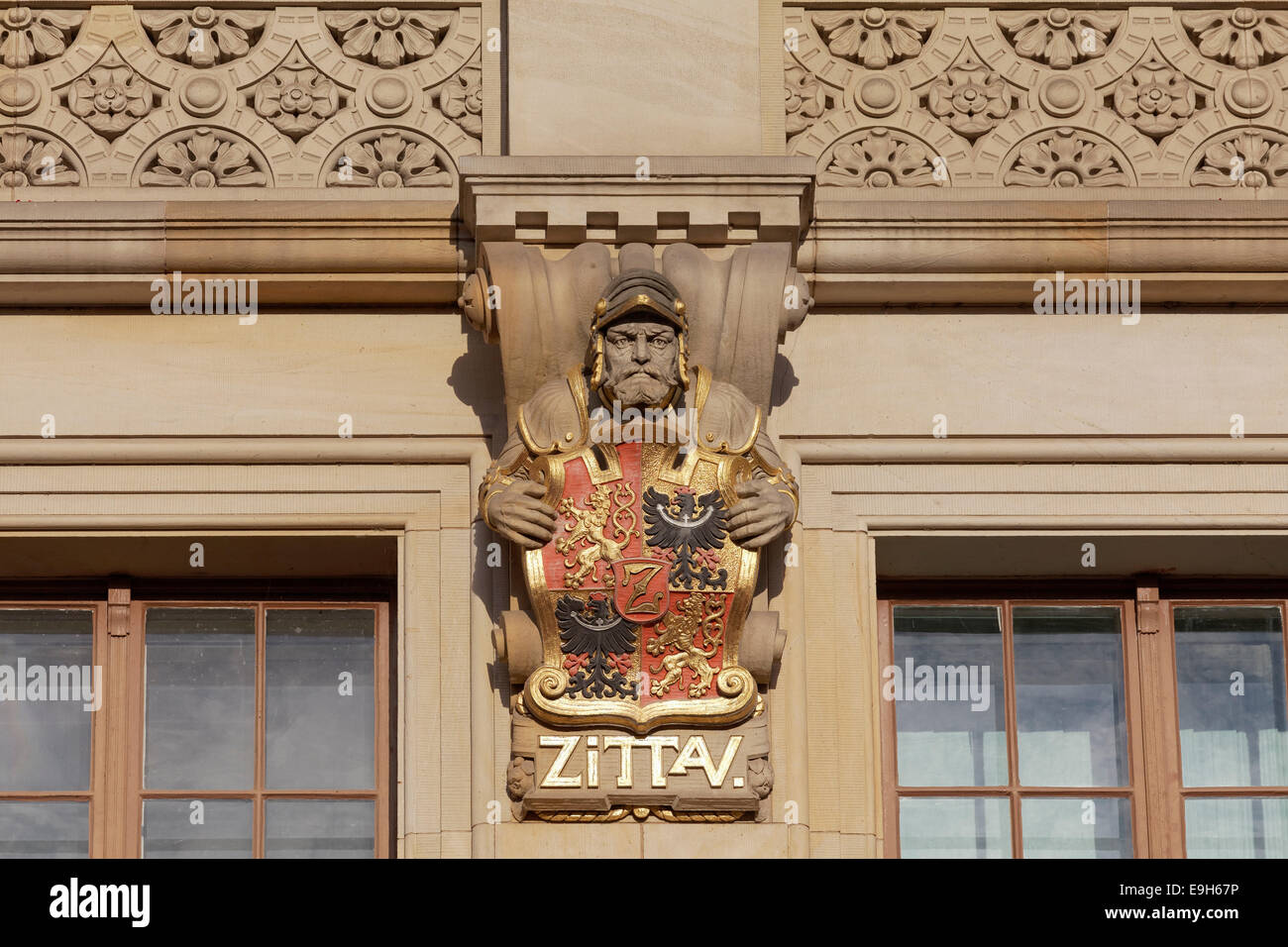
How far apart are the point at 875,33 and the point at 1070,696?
2.19m

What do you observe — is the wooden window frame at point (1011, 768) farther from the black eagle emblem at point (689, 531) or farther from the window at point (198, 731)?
the window at point (198, 731)

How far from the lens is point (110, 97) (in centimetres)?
925

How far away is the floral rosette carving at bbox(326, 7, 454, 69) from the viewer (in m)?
9.30

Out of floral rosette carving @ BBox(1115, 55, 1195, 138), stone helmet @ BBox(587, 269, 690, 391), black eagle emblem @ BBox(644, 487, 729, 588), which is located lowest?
black eagle emblem @ BBox(644, 487, 729, 588)

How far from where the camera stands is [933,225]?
9031 mm

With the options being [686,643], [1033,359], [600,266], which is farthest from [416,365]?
[1033,359]

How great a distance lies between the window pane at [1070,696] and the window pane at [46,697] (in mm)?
2885

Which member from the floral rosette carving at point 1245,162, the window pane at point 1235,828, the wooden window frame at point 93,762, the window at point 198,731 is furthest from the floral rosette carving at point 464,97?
the window pane at point 1235,828

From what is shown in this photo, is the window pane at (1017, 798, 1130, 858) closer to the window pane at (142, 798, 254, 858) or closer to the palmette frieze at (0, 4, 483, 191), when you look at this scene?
the window pane at (142, 798, 254, 858)

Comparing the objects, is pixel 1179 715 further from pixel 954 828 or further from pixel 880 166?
pixel 880 166

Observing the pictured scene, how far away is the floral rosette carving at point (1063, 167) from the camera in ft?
30.4

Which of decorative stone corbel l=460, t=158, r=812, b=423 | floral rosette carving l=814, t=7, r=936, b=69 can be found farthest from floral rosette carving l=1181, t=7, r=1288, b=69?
decorative stone corbel l=460, t=158, r=812, b=423

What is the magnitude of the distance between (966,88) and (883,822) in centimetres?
234

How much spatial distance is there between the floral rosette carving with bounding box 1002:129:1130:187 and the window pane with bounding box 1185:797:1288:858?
77.4 inches
